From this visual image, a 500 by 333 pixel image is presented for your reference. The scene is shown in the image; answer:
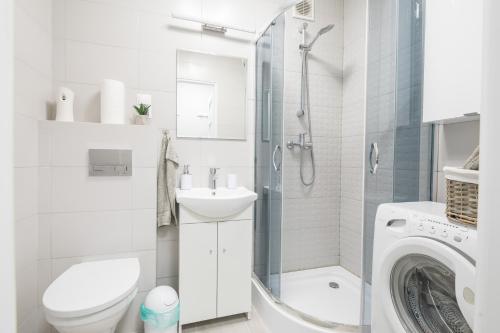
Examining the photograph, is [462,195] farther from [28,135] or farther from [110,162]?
[28,135]

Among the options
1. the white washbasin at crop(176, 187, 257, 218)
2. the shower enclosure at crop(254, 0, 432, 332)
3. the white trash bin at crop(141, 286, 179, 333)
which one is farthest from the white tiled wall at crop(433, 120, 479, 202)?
the white trash bin at crop(141, 286, 179, 333)

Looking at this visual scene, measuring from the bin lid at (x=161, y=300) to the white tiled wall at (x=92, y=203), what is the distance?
0.16 metres

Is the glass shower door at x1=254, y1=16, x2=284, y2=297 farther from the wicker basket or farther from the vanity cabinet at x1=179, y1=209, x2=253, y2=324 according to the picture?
the wicker basket

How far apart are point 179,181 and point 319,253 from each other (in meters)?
1.36

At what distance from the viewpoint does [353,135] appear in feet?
6.57

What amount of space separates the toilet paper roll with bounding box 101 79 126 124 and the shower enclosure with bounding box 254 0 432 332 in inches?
38.1

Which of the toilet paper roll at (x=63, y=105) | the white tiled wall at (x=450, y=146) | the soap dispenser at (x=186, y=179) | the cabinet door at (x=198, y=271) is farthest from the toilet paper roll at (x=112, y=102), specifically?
the white tiled wall at (x=450, y=146)

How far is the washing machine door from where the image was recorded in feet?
2.65

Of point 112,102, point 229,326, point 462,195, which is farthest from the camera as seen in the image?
point 229,326

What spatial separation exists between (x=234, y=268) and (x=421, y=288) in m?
1.04

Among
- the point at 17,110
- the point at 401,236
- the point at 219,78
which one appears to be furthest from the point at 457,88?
the point at 17,110

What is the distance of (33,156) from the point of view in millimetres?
1307

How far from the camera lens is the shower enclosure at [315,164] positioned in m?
1.69

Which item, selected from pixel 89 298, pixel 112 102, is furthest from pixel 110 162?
pixel 89 298
